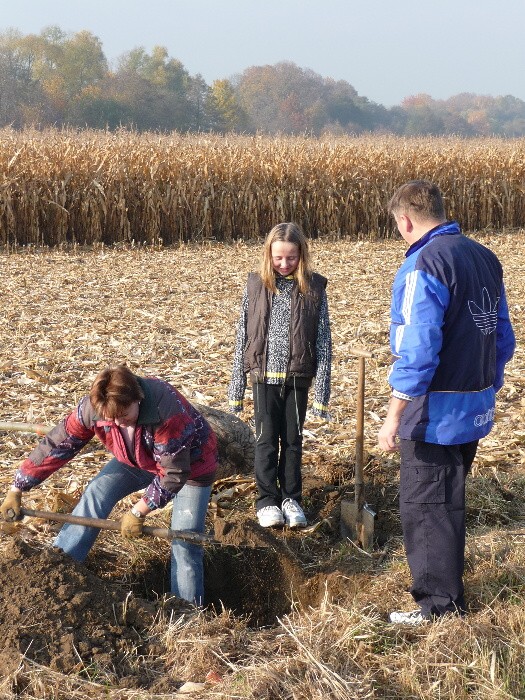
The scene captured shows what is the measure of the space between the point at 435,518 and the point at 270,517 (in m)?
1.39

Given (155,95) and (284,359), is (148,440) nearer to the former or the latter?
(284,359)

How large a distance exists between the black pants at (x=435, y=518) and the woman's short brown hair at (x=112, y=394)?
1174 millimetres

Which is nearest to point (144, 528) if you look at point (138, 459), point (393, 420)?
point (138, 459)

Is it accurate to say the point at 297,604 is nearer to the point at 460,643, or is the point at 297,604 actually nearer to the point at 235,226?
the point at 460,643

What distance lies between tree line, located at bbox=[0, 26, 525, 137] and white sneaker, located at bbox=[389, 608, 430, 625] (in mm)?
34777

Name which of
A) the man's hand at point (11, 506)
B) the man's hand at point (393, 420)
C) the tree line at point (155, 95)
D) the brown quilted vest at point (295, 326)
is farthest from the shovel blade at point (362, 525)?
the tree line at point (155, 95)

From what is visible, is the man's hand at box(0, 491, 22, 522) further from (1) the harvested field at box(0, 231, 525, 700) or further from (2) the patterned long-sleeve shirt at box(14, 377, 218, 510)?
(1) the harvested field at box(0, 231, 525, 700)

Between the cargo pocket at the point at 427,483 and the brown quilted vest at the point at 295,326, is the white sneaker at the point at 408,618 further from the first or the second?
the brown quilted vest at the point at 295,326

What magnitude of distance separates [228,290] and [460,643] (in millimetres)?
8935

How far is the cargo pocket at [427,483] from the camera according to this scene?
134 inches

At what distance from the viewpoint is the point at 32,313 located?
10.1 m

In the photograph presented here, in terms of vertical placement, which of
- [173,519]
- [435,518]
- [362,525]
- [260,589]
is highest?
[435,518]

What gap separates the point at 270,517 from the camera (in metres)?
4.64

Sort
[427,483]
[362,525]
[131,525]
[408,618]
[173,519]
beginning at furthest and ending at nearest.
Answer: [362,525]
[173,519]
[131,525]
[408,618]
[427,483]
